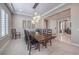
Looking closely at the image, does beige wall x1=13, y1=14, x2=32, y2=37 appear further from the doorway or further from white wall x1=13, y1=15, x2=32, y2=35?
the doorway

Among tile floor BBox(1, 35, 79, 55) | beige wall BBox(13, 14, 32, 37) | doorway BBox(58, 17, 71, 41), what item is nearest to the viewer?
tile floor BBox(1, 35, 79, 55)

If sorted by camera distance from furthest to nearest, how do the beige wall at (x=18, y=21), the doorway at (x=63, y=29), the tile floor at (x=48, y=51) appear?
the beige wall at (x=18, y=21)
the doorway at (x=63, y=29)
the tile floor at (x=48, y=51)

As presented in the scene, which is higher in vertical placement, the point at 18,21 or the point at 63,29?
the point at 18,21

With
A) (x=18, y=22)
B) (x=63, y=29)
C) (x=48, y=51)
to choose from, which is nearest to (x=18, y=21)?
(x=18, y=22)

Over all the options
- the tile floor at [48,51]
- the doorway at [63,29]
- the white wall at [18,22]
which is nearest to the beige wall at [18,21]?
the white wall at [18,22]

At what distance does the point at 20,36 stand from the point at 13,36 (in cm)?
70

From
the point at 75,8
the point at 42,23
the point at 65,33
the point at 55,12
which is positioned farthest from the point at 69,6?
the point at 42,23

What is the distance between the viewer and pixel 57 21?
734 cm

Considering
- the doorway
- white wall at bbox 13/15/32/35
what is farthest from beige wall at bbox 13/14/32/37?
the doorway

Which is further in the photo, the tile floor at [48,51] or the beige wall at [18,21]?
the beige wall at [18,21]

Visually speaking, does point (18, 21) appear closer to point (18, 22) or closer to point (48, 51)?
point (18, 22)

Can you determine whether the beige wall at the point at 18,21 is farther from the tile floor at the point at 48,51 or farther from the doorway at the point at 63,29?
the tile floor at the point at 48,51

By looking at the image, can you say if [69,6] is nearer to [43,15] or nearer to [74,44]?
[74,44]

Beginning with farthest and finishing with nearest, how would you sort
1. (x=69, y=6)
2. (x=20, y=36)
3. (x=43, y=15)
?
(x=20, y=36) < (x=43, y=15) < (x=69, y=6)
